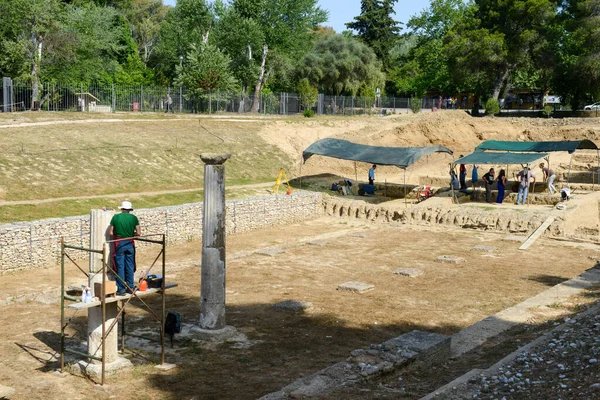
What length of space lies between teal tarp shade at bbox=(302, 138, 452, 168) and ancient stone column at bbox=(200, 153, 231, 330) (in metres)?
18.2

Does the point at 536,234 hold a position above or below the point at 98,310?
below

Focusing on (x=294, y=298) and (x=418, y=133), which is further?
(x=418, y=133)

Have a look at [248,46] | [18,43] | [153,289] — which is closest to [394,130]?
[248,46]

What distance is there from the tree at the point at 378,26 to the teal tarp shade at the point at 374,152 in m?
49.2

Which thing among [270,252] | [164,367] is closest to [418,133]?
[270,252]

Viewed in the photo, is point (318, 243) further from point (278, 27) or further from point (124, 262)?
point (278, 27)

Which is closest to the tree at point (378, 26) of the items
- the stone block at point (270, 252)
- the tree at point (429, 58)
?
the tree at point (429, 58)

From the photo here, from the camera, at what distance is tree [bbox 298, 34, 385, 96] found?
209 ft

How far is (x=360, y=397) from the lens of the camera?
959 cm

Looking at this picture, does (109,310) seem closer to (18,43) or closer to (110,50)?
(18,43)

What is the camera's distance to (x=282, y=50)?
6062 centimetres

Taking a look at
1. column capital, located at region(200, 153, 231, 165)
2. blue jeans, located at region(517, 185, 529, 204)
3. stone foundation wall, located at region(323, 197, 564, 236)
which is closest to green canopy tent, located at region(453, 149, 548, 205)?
blue jeans, located at region(517, 185, 529, 204)

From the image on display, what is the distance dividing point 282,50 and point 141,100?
18.2 metres

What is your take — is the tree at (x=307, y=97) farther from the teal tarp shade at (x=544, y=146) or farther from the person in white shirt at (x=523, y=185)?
the person in white shirt at (x=523, y=185)
